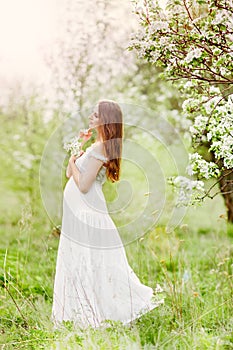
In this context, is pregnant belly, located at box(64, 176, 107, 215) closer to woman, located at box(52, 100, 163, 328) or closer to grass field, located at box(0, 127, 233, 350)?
woman, located at box(52, 100, 163, 328)

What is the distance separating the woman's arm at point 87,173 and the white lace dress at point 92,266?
45mm

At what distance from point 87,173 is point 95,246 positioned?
1.70ft

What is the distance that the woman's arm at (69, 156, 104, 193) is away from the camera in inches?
156

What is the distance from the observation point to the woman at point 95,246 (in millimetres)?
3988

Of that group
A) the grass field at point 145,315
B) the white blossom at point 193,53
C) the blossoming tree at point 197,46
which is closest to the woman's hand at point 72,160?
the grass field at point 145,315

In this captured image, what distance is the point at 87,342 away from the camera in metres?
3.31

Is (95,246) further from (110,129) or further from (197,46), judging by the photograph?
(197,46)

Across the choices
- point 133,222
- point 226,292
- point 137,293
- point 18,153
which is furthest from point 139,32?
point 18,153

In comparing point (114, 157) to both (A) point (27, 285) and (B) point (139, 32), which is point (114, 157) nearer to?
(B) point (139, 32)

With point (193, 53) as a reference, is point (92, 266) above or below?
below

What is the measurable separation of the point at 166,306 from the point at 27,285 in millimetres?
1383

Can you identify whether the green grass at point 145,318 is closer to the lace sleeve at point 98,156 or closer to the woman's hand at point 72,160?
the woman's hand at point 72,160

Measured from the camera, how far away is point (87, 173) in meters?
3.97

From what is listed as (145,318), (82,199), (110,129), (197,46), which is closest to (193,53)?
(197,46)
